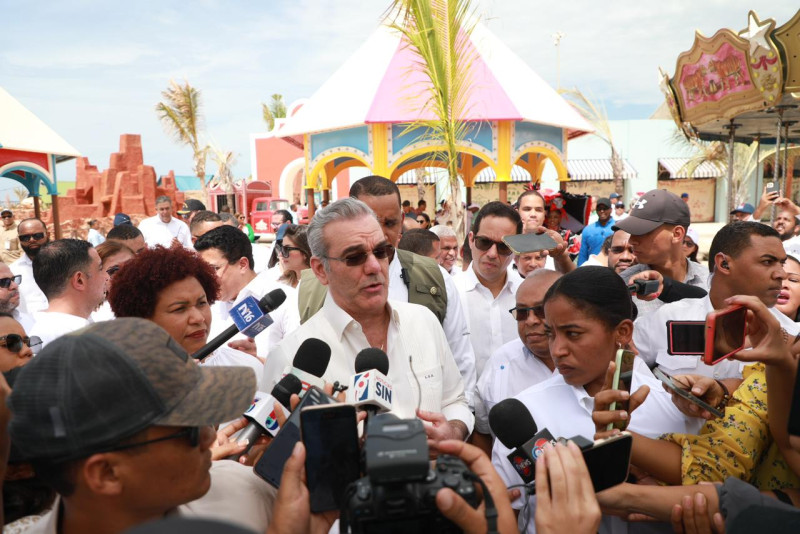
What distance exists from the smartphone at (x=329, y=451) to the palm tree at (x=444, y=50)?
23.1 feet

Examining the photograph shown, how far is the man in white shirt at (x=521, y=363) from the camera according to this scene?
285 centimetres

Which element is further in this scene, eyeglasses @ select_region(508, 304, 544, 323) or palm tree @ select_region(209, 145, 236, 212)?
palm tree @ select_region(209, 145, 236, 212)

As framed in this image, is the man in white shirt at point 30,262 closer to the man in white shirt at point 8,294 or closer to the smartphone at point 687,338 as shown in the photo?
the man in white shirt at point 8,294

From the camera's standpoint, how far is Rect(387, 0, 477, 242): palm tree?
301 inches

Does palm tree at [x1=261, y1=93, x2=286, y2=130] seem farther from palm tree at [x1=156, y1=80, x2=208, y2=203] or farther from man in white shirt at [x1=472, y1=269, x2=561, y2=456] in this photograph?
man in white shirt at [x1=472, y1=269, x2=561, y2=456]

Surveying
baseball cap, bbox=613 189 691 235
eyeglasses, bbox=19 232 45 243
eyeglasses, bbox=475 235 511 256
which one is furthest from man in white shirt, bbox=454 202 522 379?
eyeglasses, bbox=19 232 45 243

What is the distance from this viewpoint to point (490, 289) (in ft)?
13.2

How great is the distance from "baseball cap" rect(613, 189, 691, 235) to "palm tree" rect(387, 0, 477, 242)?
15.6 feet

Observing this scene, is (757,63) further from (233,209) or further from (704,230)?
(233,209)

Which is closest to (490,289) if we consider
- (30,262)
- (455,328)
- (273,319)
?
(455,328)

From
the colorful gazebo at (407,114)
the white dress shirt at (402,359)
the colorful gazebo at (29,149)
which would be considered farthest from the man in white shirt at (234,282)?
the colorful gazebo at (29,149)

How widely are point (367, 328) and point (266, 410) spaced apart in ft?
2.79

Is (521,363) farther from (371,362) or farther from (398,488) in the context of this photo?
(398,488)

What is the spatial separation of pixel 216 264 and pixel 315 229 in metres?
1.70
